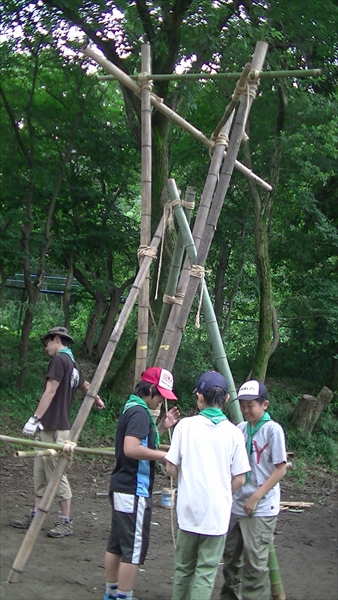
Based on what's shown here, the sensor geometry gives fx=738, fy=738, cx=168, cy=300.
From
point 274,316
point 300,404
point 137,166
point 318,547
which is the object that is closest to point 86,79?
point 137,166

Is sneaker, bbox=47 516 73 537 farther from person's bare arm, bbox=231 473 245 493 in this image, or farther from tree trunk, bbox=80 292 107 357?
tree trunk, bbox=80 292 107 357

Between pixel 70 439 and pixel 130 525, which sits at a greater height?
pixel 70 439

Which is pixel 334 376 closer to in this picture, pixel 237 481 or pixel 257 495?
pixel 257 495

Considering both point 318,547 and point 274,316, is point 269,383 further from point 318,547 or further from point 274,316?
point 318,547

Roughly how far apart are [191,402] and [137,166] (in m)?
4.12

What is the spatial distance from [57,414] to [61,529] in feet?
3.18

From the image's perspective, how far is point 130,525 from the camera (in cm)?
435

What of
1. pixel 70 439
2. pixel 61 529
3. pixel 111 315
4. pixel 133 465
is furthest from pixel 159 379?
pixel 111 315

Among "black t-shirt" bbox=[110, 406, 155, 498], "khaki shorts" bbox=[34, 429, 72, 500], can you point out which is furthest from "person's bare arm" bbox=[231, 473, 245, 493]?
"khaki shorts" bbox=[34, 429, 72, 500]

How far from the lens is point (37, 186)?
11641 millimetres

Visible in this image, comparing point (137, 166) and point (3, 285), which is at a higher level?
point (137, 166)

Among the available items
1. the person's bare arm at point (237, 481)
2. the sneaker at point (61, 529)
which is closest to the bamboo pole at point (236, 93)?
the person's bare arm at point (237, 481)

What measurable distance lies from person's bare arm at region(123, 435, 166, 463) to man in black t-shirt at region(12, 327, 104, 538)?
1.87m

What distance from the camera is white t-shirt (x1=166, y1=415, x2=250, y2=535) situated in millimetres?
3967
